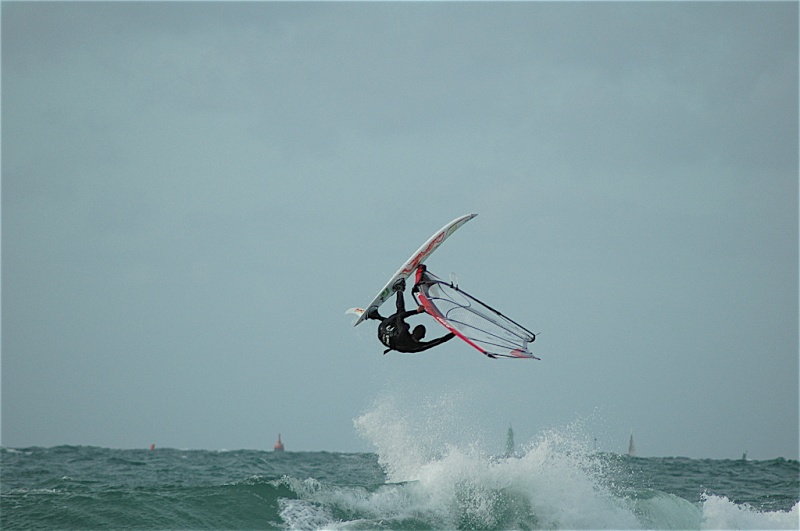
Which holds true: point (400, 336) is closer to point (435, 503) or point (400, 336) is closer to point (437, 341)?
point (437, 341)

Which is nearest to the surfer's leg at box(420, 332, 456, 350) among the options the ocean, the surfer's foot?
the surfer's foot

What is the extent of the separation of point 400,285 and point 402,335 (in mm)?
923

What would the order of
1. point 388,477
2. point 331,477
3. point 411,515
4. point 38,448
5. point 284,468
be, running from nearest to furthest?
point 411,515 < point 388,477 < point 331,477 < point 284,468 < point 38,448

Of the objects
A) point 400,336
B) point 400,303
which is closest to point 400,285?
point 400,303

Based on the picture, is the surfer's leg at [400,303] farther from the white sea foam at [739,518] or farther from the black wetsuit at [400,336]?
the white sea foam at [739,518]

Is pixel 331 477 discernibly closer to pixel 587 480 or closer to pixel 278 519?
pixel 278 519

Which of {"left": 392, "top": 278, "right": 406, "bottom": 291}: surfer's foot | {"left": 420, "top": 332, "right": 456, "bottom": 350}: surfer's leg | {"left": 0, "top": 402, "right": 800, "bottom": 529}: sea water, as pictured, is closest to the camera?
{"left": 420, "top": 332, "right": 456, "bottom": 350}: surfer's leg

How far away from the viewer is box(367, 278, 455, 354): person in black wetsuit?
385 inches

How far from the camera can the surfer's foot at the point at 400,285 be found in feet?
34.3

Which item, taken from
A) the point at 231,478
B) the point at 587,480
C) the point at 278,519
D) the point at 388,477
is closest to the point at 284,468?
the point at 231,478

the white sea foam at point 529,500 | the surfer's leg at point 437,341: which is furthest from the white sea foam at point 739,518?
the surfer's leg at point 437,341

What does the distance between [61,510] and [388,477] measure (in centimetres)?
558

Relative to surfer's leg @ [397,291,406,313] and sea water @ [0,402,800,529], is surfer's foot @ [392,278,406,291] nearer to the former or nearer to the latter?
surfer's leg @ [397,291,406,313]

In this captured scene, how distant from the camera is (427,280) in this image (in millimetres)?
10562
